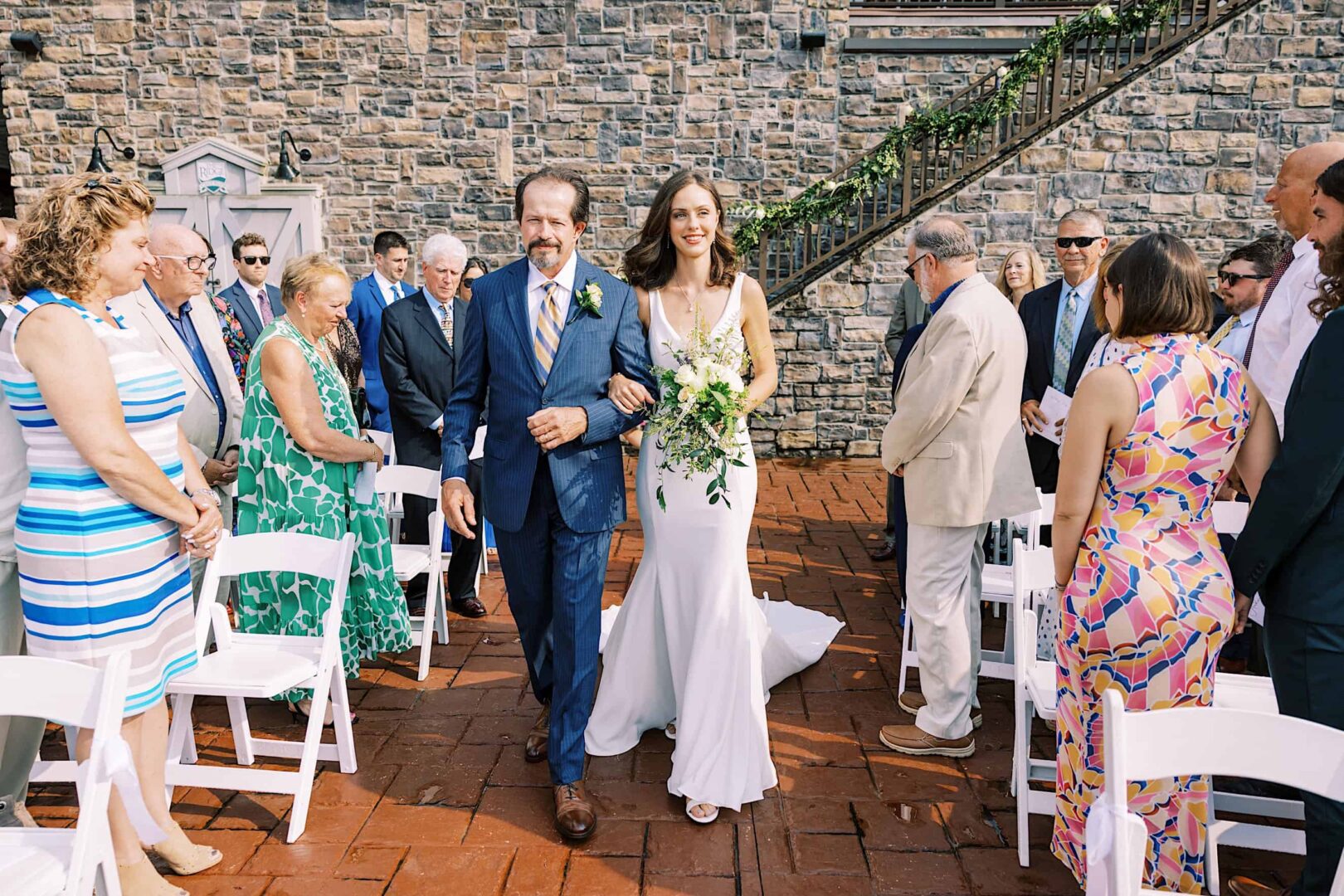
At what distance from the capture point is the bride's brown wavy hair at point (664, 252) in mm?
3262

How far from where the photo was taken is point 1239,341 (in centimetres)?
409

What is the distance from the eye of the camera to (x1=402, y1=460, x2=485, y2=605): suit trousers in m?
5.18

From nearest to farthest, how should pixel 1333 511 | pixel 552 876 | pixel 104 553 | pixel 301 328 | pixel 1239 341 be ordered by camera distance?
pixel 1333 511, pixel 104 553, pixel 552 876, pixel 301 328, pixel 1239 341

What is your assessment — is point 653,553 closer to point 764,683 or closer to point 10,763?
point 764,683

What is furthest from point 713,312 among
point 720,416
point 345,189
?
point 345,189

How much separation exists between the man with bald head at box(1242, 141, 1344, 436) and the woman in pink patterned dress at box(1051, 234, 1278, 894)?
1005 millimetres

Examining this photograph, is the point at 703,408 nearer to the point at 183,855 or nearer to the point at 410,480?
the point at 183,855

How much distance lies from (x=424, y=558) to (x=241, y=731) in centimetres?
133

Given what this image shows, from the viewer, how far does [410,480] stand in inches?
183

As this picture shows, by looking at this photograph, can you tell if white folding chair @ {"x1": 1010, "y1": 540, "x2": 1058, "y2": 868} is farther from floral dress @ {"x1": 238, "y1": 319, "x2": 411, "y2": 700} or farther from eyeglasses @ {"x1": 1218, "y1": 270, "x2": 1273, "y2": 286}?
floral dress @ {"x1": 238, "y1": 319, "x2": 411, "y2": 700}

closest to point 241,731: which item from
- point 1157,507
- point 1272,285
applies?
point 1157,507

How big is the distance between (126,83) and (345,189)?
3.12 m

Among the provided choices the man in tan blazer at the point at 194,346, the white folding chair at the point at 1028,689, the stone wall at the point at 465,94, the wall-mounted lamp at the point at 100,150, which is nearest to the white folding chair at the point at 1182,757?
the white folding chair at the point at 1028,689

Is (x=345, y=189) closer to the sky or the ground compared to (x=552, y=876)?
closer to the sky
